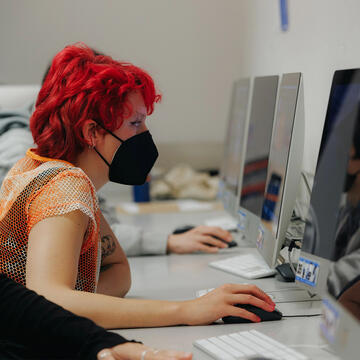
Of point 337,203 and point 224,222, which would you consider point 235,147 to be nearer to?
point 224,222

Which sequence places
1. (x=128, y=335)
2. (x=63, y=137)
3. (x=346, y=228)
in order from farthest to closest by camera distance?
(x=63, y=137) → (x=128, y=335) → (x=346, y=228)

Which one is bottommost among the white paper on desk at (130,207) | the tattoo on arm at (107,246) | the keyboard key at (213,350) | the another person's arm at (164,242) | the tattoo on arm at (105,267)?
the white paper on desk at (130,207)

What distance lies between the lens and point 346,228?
36.9 inches

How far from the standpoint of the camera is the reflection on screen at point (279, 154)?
4.27 feet

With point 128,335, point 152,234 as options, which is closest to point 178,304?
point 128,335

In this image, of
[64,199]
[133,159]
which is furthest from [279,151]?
[64,199]

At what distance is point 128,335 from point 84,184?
31 cm

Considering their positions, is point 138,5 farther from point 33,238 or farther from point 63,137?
point 33,238

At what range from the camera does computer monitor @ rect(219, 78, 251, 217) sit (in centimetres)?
195

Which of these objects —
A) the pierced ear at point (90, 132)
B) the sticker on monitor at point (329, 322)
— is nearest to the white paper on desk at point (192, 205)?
the pierced ear at point (90, 132)

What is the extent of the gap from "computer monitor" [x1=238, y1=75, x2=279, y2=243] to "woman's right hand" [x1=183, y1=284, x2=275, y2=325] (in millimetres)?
412

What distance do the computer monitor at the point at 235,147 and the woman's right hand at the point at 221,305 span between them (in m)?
0.76

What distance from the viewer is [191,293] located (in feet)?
4.52

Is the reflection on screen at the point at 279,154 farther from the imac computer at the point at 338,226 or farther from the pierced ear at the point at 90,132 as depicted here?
the pierced ear at the point at 90,132
